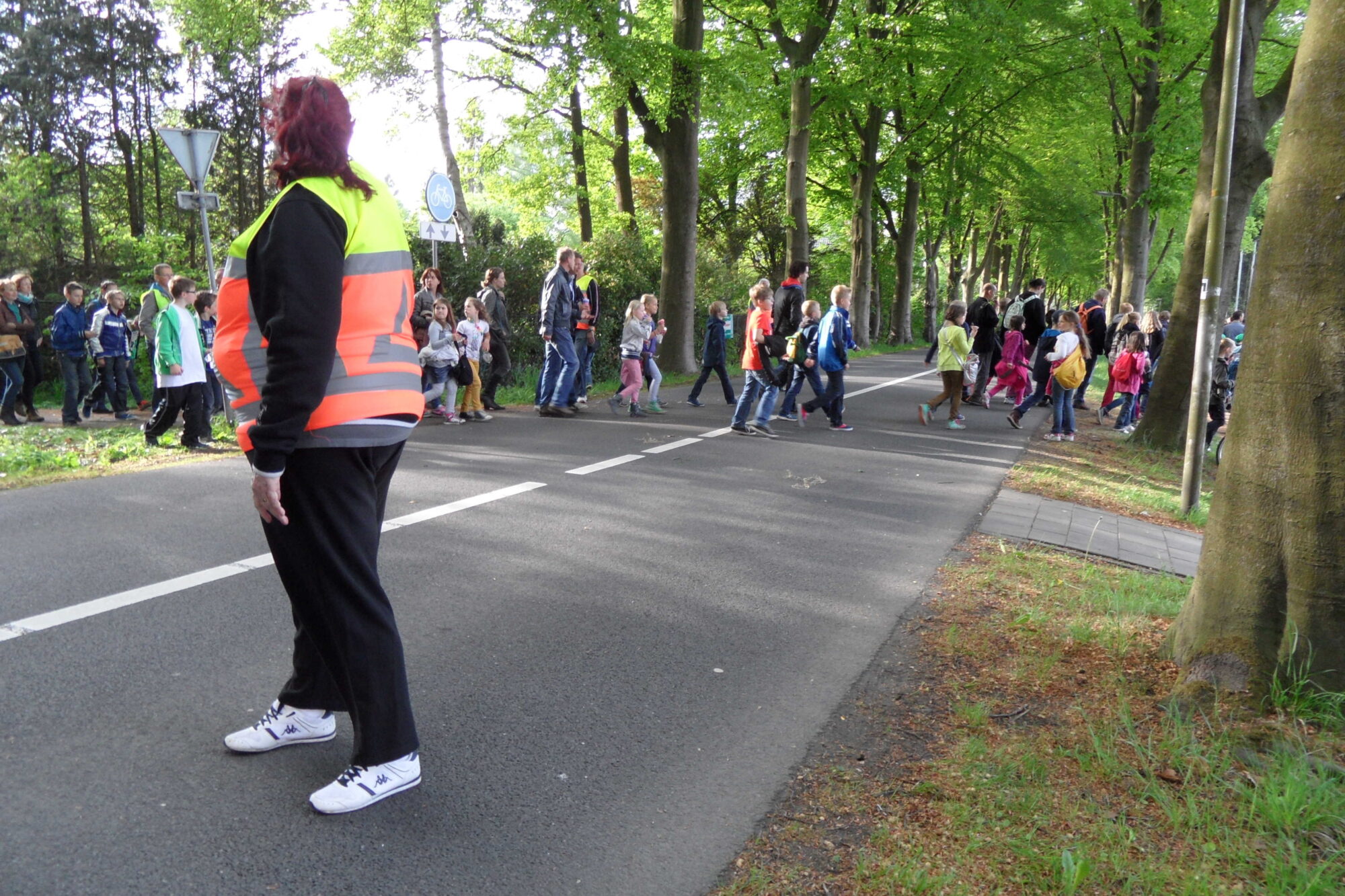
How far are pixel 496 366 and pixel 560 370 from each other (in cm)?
113

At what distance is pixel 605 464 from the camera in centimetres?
948

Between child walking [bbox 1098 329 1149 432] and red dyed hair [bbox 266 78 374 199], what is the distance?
14.7 m

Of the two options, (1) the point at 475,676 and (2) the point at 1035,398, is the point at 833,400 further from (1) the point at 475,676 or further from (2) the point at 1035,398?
(1) the point at 475,676

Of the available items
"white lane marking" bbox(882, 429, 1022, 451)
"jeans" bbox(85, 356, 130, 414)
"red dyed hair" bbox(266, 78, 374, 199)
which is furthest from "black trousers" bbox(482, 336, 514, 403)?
"red dyed hair" bbox(266, 78, 374, 199)

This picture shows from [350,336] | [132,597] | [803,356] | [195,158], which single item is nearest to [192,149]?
[195,158]

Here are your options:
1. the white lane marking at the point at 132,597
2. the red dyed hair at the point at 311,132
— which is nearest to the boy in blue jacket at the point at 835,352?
the white lane marking at the point at 132,597

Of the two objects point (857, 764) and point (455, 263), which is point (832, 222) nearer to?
point (455, 263)

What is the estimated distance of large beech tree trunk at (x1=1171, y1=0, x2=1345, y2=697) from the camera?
12.4 ft

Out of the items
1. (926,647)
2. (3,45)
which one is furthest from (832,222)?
(926,647)

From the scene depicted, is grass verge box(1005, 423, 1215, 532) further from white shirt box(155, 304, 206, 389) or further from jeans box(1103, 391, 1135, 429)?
white shirt box(155, 304, 206, 389)

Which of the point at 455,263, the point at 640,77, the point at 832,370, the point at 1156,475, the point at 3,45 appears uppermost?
the point at 3,45

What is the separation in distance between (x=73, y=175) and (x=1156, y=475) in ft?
123

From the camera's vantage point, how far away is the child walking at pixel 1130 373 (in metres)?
15.4

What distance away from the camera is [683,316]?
18922 mm
